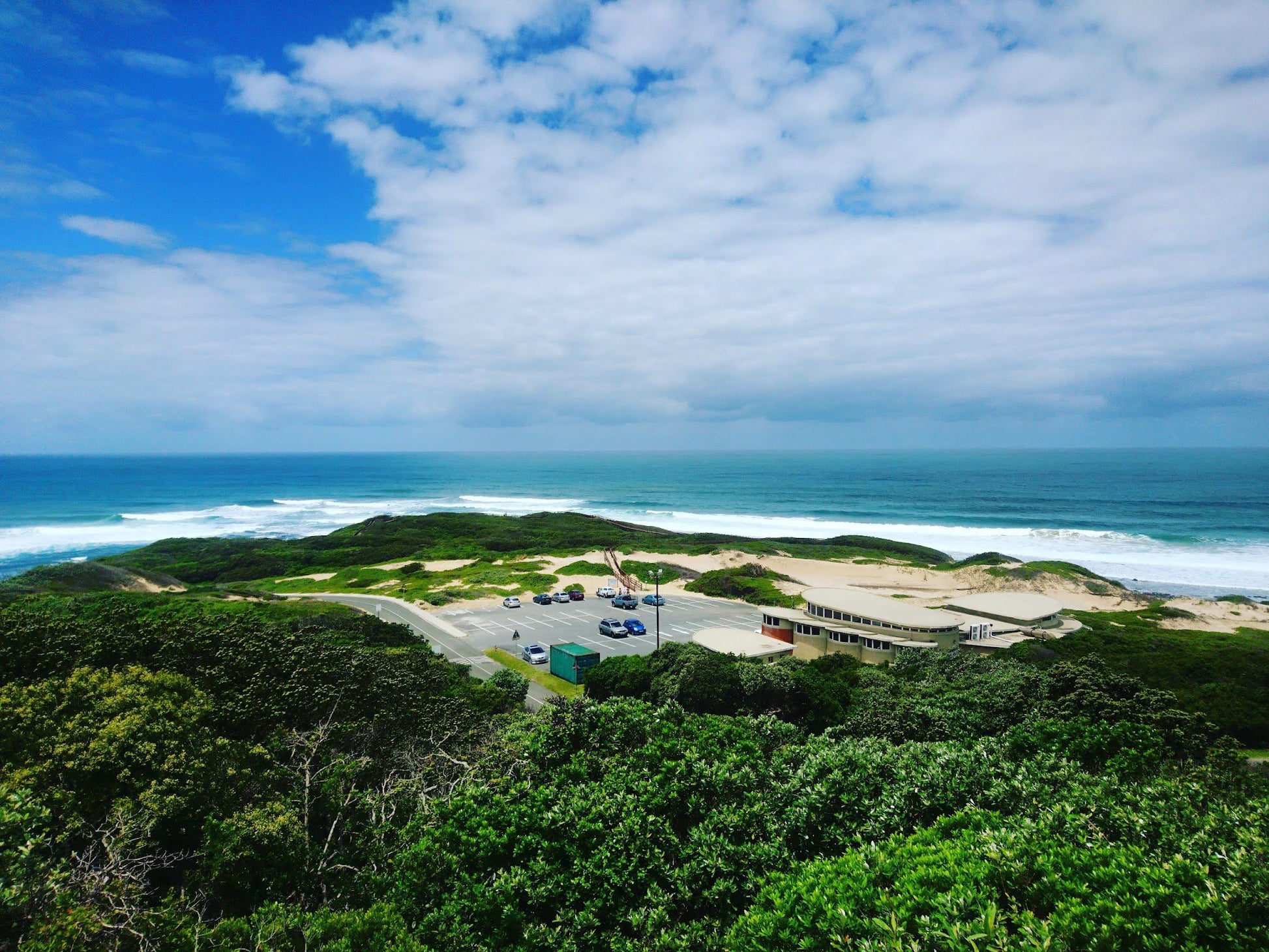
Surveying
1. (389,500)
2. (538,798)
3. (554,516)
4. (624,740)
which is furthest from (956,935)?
(389,500)

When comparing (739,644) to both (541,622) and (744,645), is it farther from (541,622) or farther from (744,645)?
(541,622)

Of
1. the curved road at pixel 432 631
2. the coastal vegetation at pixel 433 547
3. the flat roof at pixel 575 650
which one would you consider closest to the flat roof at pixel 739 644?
the flat roof at pixel 575 650

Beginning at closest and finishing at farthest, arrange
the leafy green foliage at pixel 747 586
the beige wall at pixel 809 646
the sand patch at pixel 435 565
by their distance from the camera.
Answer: the beige wall at pixel 809 646, the leafy green foliage at pixel 747 586, the sand patch at pixel 435 565

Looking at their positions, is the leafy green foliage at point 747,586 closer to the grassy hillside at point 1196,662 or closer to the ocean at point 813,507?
the grassy hillside at point 1196,662

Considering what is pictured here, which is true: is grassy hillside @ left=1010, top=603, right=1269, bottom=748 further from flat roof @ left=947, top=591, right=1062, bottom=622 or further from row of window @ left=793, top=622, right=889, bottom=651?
row of window @ left=793, top=622, right=889, bottom=651

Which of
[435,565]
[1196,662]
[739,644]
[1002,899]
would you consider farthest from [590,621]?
[1002,899]
